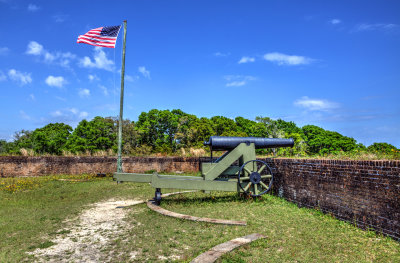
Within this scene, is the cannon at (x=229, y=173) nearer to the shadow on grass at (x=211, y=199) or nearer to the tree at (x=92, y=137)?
the shadow on grass at (x=211, y=199)

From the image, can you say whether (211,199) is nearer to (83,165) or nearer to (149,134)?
(83,165)

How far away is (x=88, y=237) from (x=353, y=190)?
15.1ft

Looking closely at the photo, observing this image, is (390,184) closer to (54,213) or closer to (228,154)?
(228,154)

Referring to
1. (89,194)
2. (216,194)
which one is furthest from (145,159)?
(216,194)

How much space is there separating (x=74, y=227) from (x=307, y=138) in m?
45.5

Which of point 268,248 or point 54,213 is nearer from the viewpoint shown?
point 268,248

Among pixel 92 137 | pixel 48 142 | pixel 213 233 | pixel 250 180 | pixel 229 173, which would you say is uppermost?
pixel 92 137

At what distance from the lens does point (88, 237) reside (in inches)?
188

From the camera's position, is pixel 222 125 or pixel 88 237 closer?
pixel 88 237

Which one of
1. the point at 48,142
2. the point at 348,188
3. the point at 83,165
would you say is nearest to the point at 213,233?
→ the point at 348,188

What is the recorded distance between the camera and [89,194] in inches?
378

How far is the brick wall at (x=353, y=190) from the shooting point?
4391 millimetres

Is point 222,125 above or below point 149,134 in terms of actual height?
above

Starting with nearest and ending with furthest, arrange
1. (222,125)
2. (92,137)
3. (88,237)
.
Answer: (88,237), (92,137), (222,125)
